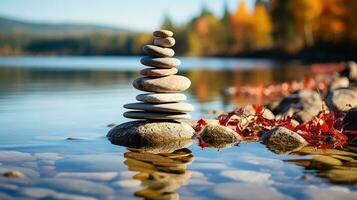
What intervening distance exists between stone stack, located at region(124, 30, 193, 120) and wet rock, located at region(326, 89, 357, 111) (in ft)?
13.4

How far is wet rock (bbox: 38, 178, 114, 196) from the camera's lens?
578 centimetres

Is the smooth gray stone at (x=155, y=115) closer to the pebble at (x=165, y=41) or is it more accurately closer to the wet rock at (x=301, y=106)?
the pebble at (x=165, y=41)

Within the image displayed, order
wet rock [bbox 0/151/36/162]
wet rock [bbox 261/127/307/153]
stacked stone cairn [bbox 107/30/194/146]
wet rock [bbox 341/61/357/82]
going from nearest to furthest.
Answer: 1. wet rock [bbox 0/151/36/162]
2. wet rock [bbox 261/127/307/153]
3. stacked stone cairn [bbox 107/30/194/146]
4. wet rock [bbox 341/61/357/82]

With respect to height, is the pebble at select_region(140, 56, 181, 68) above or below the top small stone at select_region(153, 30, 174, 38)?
below

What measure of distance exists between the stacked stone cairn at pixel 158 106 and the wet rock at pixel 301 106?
2967 mm

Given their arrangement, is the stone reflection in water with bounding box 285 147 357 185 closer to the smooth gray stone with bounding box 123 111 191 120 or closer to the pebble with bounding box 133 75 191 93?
the smooth gray stone with bounding box 123 111 191 120

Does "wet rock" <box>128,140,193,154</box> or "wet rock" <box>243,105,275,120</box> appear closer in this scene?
"wet rock" <box>128,140,193,154</box>

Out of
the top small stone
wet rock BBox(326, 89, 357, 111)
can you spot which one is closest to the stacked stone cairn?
the top small stone

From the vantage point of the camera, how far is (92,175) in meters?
6.56

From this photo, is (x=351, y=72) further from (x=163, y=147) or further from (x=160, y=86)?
(x=163, y=147)

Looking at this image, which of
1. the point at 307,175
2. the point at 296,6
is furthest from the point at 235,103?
the point at 296,6

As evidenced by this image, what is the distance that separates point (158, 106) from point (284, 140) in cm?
240

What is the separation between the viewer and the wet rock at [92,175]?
253 inches

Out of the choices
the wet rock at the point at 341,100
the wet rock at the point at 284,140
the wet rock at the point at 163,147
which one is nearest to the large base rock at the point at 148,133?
the wet rock at the point at 163,147
